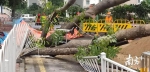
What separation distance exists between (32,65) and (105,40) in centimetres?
240

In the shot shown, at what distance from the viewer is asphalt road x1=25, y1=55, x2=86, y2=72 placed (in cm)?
933

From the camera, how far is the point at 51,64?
33.6 feet

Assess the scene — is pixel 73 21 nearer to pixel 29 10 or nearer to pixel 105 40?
pixel 105 40

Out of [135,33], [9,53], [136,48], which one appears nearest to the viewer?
[9,53]

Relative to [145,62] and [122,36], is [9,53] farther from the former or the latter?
[122,36]

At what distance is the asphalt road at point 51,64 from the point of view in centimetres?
933

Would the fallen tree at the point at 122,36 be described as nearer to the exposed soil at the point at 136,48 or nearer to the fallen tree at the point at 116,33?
the fallen tree at the point at 116,33

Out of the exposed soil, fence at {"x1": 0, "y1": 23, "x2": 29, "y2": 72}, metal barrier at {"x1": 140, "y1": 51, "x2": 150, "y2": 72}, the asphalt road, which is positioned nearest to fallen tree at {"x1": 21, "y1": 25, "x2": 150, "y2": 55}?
the asphalt road

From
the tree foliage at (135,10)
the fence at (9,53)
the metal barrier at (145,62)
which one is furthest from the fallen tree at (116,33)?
the tree foliage at (135,10)

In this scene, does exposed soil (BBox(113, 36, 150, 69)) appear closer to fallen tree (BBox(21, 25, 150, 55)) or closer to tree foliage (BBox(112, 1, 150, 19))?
fallen tree (BBox(21, 25, 150, 55))

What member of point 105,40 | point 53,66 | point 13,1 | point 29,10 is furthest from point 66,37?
point 29,10

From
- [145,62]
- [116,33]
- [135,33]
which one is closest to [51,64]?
[116,33]

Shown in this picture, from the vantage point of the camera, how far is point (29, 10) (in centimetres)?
7544

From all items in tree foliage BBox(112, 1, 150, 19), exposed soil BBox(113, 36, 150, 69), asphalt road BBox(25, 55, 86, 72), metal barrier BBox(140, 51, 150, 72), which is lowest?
asphalt road BBox(25, 55, 86, 72)
